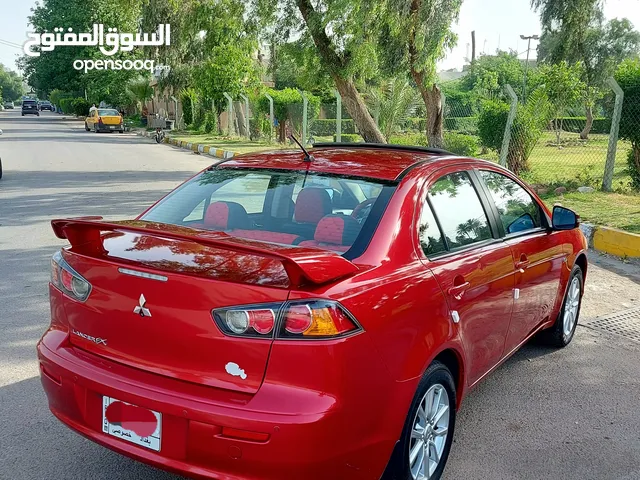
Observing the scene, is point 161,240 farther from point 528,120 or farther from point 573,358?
point 528,120

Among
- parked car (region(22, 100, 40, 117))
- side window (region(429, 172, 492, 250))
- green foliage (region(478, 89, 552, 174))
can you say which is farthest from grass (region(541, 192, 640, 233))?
parked car (region(22, 100, 40, 117))

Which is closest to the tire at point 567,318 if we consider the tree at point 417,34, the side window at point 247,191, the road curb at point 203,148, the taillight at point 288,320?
the side window at point 247,191

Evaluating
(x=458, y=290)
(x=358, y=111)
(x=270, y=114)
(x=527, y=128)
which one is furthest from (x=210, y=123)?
(x=458, y=290)

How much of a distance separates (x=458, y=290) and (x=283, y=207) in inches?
39.2

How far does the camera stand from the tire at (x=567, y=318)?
4.73 meters

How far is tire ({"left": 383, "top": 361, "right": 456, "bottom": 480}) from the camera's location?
103 inches

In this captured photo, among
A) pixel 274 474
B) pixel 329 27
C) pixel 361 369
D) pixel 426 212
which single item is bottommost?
pixel 274 474

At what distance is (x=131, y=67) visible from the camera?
46906 mm

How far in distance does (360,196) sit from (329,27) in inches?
453

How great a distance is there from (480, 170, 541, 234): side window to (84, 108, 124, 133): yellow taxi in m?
37.0

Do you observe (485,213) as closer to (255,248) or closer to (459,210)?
(459,210)

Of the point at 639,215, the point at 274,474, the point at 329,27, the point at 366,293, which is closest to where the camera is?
the point at 274,474

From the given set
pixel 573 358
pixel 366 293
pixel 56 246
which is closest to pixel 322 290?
pixel 366 293

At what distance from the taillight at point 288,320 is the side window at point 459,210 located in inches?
42.5
